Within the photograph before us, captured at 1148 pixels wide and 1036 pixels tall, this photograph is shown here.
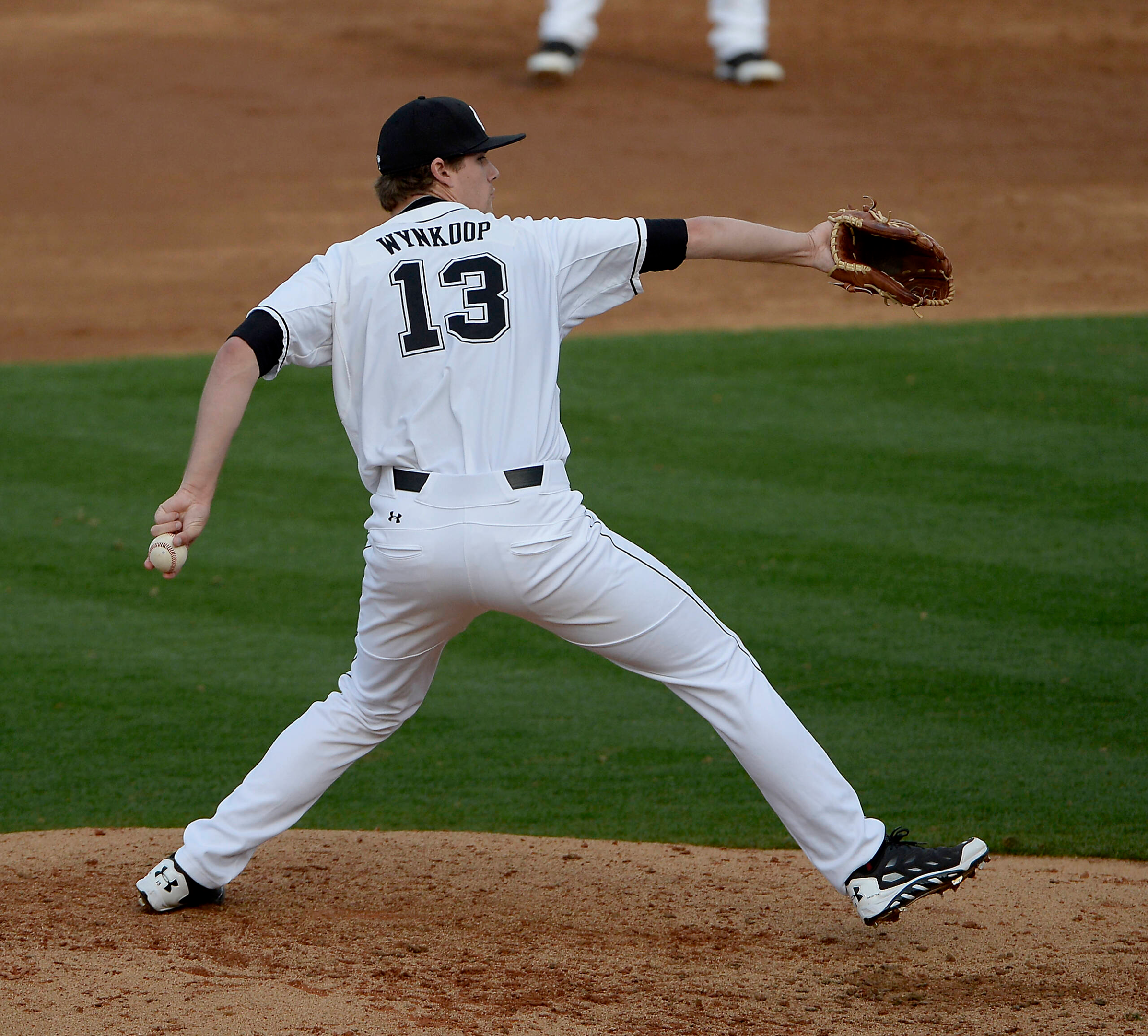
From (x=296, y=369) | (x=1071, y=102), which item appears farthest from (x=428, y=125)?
(x=1071, y=102)

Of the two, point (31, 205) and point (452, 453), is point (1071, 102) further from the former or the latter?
point (452, 453)

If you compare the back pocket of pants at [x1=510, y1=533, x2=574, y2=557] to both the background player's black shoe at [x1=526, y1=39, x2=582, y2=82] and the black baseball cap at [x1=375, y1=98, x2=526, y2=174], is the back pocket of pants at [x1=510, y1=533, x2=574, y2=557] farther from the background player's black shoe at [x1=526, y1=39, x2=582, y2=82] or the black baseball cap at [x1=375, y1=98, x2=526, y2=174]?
the background player's black shoe at [x1=526, y1=39, x2=582, y2=82]

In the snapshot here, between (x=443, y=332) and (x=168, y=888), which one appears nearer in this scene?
(x=443, y=332)

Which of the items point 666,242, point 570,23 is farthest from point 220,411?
point 570,23

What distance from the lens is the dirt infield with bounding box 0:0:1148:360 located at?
10.5 m

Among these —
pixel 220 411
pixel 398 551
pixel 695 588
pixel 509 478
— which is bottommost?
pixel 695 588

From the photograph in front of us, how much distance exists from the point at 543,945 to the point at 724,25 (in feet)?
41.3

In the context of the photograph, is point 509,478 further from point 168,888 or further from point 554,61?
point 554,61

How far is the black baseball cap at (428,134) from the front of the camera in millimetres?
3168

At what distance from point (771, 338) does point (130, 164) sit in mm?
6329

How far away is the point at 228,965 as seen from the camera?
3.07 metres

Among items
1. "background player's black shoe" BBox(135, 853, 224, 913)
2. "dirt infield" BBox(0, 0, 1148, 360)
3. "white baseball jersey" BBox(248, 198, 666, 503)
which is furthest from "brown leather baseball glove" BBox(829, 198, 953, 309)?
"dirt infield" BBox(0, 0, 1148, 360)

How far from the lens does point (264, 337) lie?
303 centimetres

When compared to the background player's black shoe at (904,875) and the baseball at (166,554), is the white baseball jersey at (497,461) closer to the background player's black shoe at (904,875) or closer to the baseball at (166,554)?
the background player's black shoe at (904,875)
